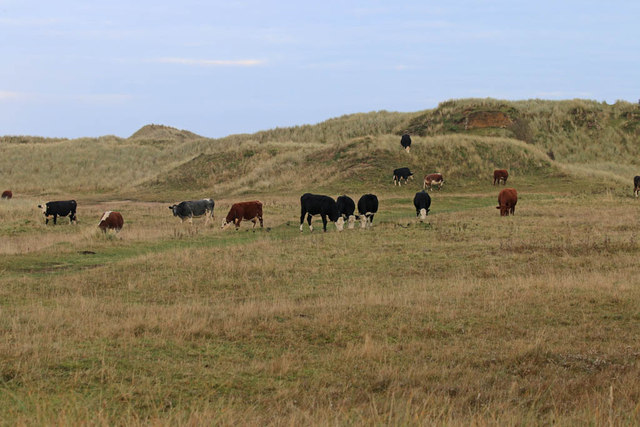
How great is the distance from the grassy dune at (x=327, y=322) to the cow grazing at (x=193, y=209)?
3.10 feet

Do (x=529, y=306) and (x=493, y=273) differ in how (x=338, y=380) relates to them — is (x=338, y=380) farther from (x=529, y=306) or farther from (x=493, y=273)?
(x=493, y=273)

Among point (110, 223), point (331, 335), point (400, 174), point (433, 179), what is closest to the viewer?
point (331, 335)

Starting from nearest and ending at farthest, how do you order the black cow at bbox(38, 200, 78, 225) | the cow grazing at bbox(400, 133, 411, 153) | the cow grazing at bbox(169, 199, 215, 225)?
the cow grazing at bbox(169, 199, 215, 225) < the black cow at bbox(38, 200, 78, 225) < the cow grazing at bbox(400, 133, 411, 153)

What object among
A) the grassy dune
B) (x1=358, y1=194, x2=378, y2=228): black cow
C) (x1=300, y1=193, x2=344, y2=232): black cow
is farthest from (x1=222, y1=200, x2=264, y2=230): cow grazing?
(x1=358, y1=194, x2=378, y2=228): black cow

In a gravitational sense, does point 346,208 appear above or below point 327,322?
above

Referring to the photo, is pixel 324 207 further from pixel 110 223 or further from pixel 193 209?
pixel 110 223

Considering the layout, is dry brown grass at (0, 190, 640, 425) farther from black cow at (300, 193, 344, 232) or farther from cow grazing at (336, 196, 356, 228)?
cow grazing at (336, 196, 356, 228)

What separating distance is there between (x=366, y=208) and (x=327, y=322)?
→ 54.4ft

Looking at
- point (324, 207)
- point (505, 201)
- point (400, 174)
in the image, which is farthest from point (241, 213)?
point (400, 174)

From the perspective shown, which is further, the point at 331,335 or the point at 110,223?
the point at 110,223

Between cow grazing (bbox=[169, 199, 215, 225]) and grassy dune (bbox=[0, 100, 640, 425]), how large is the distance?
0.95m

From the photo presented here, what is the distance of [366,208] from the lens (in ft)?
86.0

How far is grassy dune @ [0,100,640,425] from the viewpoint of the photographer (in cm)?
616

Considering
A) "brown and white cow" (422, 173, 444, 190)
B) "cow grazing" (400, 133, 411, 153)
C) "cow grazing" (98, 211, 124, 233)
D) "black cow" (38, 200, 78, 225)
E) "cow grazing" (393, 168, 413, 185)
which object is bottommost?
Result: "cow grazing" (98, 211, 124, 233)
